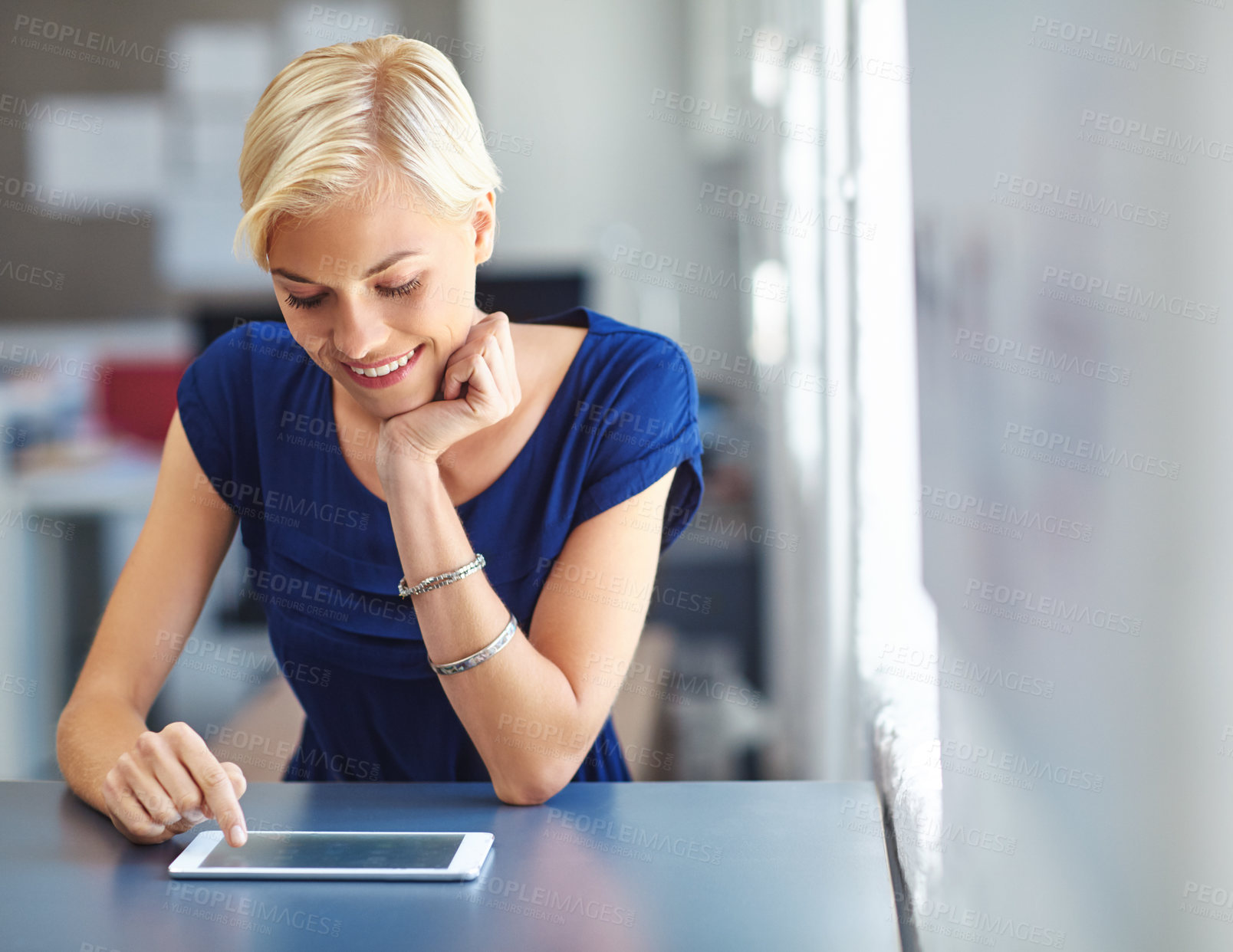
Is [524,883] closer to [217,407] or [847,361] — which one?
[217,407]

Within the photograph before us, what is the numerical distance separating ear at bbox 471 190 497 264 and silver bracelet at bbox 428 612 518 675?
0.36 metres

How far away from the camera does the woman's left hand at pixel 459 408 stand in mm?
1014

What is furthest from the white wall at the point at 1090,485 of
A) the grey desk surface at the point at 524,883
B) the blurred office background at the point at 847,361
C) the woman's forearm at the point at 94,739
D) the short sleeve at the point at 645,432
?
the woman's forearm at the point at 94,739

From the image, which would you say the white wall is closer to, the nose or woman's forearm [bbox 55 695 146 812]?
the nose

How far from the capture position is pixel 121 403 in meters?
4.51

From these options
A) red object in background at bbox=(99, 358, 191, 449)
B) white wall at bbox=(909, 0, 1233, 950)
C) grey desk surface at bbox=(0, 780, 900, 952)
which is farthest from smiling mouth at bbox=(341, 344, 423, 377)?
red object in background at bbox=(99, 358, 191, 449)

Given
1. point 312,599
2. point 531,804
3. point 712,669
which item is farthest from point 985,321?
point 712,669

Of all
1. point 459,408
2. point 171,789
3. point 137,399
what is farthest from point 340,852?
point 137,399

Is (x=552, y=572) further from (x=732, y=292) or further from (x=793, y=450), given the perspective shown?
(x=732, y=292)

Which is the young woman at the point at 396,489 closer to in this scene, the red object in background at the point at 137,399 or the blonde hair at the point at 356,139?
the blonde hair at the point at 356,139

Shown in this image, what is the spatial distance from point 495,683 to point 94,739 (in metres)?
0.38

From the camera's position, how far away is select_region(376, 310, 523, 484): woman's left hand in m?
1.01

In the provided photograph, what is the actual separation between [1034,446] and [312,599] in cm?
70

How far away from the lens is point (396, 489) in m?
1.00
